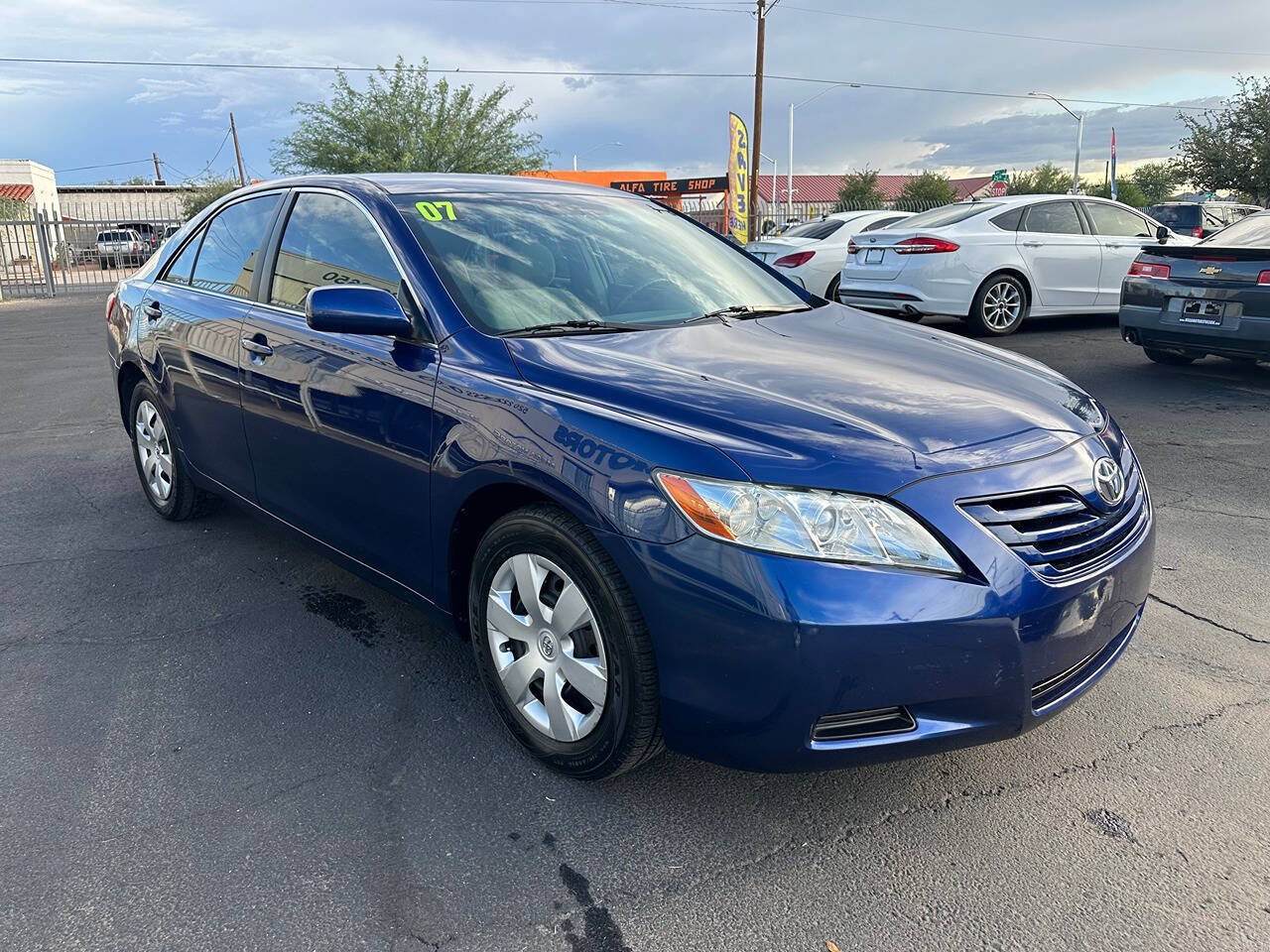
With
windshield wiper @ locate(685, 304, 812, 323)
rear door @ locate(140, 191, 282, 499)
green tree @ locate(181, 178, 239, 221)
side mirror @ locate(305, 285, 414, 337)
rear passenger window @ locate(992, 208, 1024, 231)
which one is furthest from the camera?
green tree @ locate(181, 178, 239, 221)

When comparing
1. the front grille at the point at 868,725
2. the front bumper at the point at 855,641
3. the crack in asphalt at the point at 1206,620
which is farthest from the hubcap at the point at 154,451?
the crack in asphalt at the point at 1206,620

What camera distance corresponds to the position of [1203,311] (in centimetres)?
751

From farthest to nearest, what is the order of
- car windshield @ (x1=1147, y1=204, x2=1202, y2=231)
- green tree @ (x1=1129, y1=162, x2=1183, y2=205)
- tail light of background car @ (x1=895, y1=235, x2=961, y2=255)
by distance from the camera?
green tree @ (x1=1129, y1=162, x2=1183, y2=205)
car windshield @ (x1=1147, y1=204, x2=1202, y2=231)
tail light of background car @ (x1=895, y1=235, x2=961, y2=255)

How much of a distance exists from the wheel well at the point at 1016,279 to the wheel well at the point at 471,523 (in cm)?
866

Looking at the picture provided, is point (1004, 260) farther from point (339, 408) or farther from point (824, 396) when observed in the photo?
point (339, 408)

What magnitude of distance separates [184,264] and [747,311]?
2842mm

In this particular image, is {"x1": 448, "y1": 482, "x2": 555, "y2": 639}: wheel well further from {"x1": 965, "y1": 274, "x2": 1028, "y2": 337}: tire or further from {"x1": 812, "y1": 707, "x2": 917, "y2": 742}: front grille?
{"x1": 965, "y1": 274, "x2": 1028, "y2": 337}: tire

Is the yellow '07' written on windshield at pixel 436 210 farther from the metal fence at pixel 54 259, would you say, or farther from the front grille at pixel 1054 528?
the metal fence at pixel 54 259

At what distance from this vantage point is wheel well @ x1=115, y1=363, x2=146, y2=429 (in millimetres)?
4954

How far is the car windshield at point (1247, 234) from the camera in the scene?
739 centimetres

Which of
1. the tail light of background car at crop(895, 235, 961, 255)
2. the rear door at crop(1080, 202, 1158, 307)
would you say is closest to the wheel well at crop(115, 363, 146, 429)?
the tail light of background car at crop(895, 235, 961, 255)

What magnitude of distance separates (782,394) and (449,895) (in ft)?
4.84

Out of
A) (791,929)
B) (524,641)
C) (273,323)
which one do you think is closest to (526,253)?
(273,323)

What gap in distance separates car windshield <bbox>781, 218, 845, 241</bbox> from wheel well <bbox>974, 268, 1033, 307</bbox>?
3.06 meters
